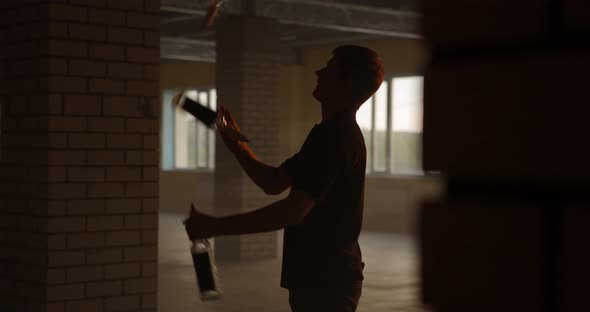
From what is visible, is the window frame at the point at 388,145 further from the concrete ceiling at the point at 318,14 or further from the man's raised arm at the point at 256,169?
the man's raised arm at the point at 256,169

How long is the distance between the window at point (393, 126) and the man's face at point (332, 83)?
1355cm

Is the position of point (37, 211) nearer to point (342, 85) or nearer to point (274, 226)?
point (342, 85)

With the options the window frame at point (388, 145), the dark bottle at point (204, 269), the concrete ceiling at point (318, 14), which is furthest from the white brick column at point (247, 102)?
the dark bottle at point (204, 269)

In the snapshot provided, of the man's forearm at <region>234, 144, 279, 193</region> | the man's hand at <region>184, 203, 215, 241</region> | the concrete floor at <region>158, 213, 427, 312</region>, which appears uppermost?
the man's forearm at <region>234, 144, 279, 193</region>

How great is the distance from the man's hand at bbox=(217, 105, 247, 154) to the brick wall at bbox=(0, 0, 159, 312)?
224 cm

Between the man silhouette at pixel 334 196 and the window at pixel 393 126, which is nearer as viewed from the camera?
the man silhouette at pixel 334 196

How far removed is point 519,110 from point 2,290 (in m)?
4.50

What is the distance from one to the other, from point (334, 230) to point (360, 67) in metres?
0.49

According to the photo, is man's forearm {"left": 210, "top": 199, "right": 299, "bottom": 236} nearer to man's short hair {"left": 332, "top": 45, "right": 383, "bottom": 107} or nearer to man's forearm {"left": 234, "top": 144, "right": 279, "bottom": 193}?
man's forearm {"left": 234, "top": 144, "right": 279, "bottom": 193}

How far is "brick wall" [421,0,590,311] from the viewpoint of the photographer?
2.34 ft

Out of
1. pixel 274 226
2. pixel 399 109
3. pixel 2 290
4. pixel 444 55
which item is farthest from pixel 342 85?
pixel 399 109

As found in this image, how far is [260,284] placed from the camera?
8844mm

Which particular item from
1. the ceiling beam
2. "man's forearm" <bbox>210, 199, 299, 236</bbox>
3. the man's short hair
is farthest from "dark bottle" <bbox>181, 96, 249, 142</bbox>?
the ceiling beam

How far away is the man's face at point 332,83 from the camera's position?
261cm
